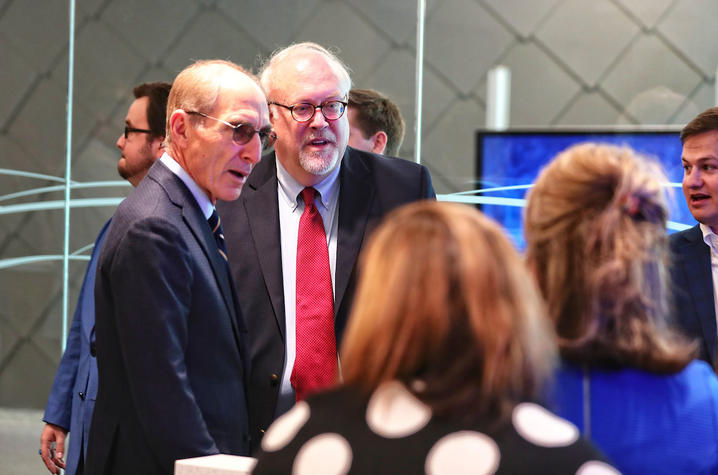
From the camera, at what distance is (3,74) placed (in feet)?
17.3

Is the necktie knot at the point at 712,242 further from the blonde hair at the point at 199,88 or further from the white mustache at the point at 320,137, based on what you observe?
the blonde hair at the point at 199,88

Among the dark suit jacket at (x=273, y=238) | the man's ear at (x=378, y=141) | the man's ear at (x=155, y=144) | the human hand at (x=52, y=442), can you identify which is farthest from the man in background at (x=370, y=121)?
the human hand at (x=52, y=442)

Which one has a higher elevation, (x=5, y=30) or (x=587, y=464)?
(x=5, y=30)

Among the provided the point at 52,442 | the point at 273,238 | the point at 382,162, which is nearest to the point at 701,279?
the point at 382,162

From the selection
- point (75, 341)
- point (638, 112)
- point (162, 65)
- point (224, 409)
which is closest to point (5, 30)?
point (162, 65)

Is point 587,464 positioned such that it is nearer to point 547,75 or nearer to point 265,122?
point 265,122

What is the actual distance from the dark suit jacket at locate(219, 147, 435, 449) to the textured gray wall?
1.79 m

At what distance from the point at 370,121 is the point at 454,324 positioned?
280cm

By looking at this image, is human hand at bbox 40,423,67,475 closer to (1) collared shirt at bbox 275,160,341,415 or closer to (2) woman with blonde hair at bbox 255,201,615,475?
(1) collared shirt at bbox 275,160,341,415

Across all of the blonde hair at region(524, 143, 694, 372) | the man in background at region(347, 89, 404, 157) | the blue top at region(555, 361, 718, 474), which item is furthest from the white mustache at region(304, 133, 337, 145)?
the blue top at region(555, 361, 718, 474)

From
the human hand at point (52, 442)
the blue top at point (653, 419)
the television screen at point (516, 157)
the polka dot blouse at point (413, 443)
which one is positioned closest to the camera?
the polka dot blouse at point (413, 443)

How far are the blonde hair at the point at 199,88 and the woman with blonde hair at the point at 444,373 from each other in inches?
48.1

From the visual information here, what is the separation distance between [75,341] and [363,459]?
2128 mm

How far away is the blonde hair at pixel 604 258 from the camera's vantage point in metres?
1.34
